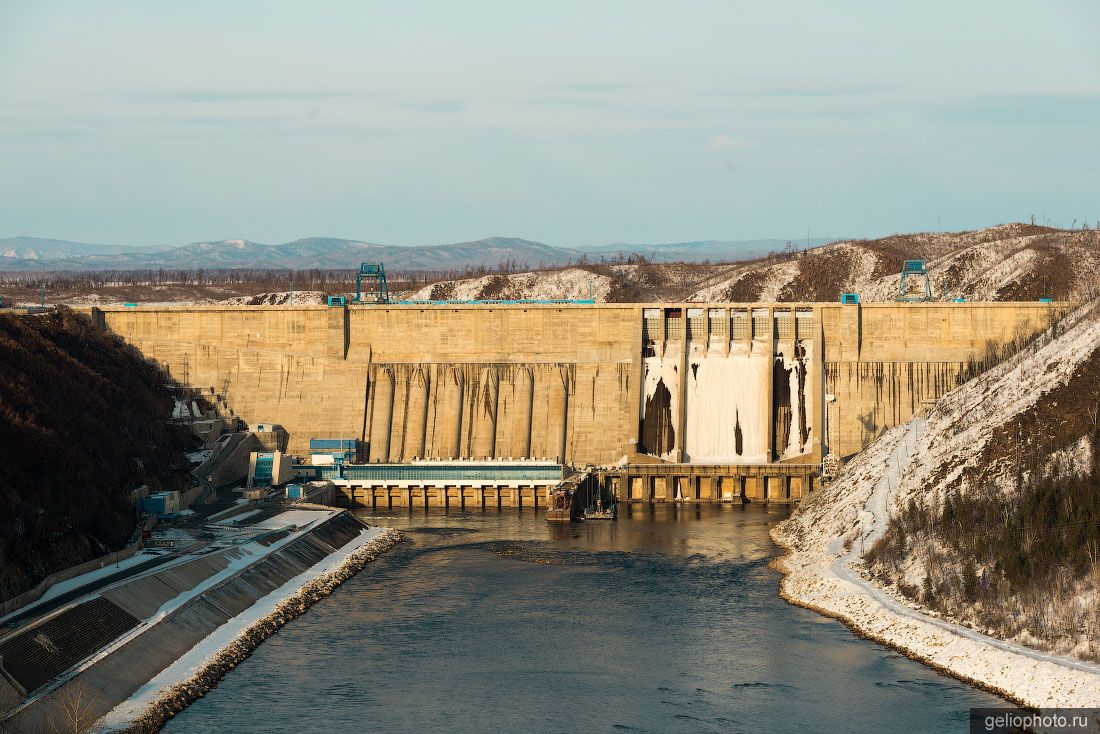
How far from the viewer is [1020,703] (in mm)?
49219

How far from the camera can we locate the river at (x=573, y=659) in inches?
1932

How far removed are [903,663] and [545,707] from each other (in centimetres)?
1564

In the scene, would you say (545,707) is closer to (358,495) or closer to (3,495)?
(3,495)

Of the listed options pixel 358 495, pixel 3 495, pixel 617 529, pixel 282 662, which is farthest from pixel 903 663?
pixel 358 495

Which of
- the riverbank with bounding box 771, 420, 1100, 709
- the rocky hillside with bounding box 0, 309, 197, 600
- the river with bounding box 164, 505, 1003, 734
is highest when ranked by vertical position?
the rocky hillside with bounding box 0, 309, 197, 600

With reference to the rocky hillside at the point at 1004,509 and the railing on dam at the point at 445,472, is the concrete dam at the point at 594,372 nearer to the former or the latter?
the railing on dam at the point at 445,472

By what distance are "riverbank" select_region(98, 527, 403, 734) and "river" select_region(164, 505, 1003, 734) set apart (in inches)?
27.5

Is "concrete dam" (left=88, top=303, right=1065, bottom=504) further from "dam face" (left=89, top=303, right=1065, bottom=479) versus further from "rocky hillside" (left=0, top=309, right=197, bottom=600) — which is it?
"rocky hillside" (left=0, top=309, right=197, bottom=600)

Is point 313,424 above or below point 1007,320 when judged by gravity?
below

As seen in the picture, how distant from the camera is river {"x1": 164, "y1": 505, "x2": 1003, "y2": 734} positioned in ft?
161

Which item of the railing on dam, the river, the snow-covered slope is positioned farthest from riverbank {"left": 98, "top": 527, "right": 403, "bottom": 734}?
the snow-covered slope

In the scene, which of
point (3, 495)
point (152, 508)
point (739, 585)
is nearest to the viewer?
point (3, 495)

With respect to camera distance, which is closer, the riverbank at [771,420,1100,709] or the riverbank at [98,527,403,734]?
the riverbank at [98,527,403,734]

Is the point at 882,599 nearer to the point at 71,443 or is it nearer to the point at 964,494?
the point at 964,494
